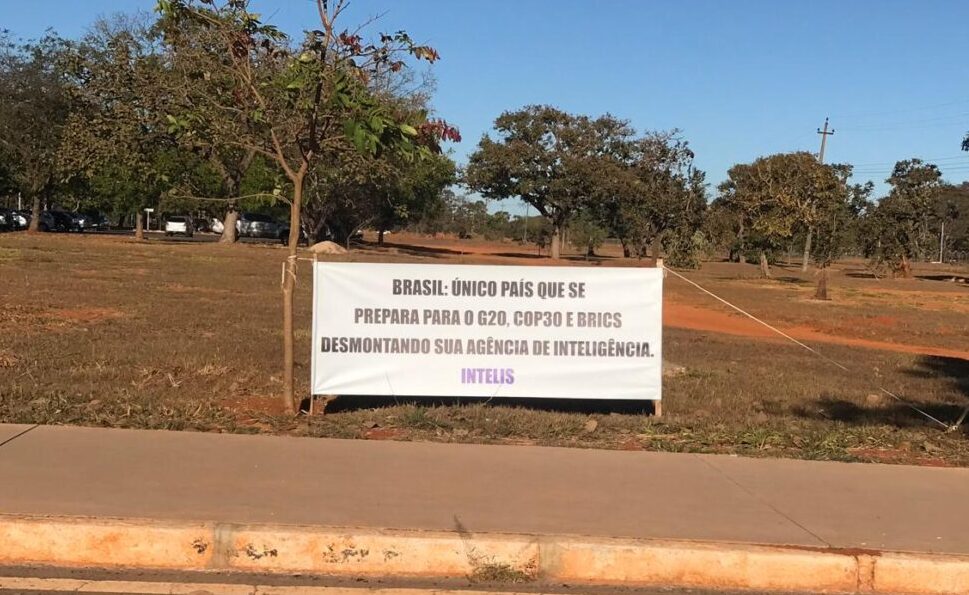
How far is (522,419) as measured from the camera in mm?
7891

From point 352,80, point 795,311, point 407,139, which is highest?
point 352,80

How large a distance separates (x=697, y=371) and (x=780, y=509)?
594cm

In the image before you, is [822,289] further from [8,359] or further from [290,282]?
[8,359]

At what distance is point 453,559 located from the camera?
4645 mm

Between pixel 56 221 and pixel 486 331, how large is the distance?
64.5 metres

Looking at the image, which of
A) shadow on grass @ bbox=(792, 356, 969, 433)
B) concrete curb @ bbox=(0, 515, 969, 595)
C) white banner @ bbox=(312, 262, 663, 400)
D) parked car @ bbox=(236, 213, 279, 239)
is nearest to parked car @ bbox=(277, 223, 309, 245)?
parked car @ bbox=(236, 213, 279, 239)

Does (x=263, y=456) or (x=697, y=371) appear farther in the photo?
(x=697, y=371)

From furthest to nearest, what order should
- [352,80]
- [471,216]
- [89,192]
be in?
[471,216]
[89,192]
[352,80]

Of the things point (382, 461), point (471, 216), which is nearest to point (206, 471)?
point (382, 461)

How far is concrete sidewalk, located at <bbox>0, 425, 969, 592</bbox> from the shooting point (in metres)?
4.96

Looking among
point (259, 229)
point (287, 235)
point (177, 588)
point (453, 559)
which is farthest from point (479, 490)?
point (259, 229)

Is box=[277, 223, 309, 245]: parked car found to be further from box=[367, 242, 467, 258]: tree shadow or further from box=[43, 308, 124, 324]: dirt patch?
box=[43, 308, 124, 324]: dirt patch

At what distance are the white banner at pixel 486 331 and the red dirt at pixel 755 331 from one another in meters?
10.3

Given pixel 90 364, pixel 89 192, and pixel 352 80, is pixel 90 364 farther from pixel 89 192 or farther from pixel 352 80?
pixel 89 192
